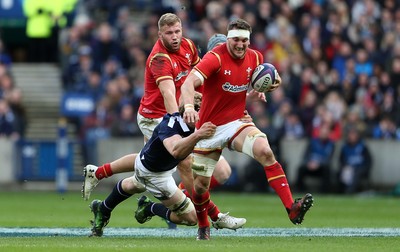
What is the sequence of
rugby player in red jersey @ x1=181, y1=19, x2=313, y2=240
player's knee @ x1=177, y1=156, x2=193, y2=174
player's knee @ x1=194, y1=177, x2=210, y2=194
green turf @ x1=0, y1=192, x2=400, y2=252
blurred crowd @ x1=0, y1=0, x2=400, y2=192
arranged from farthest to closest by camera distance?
blurred crowd @ x1=0, y1=0, x2=400, y2=192
player's knee @ x1=177, y1=156, x2=193, y2=174
player's knee @ x1=194, y1=177, x2=210, y2=194
rugby player in red jersey @ x1=181, y1=19, x2=313, y2=240
green turf @ x1=0, y1=192, x2=400, y2=252

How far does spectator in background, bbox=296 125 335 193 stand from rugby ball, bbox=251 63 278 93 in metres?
11.0

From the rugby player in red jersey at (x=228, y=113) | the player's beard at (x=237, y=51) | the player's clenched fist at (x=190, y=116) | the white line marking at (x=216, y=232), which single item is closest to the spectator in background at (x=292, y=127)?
the white line marking at (x=216, y=232)

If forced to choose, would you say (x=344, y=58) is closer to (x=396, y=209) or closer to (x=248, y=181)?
(x=248, y=181)

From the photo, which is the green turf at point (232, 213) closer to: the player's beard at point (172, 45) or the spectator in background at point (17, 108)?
the player's beard at point (172, 45)

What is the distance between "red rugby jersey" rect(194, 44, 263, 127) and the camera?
14.0 meters

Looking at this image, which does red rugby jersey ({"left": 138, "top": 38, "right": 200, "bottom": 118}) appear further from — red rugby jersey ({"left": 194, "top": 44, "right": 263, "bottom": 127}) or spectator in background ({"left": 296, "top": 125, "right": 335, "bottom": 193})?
spectator in background ({"left": 296, "top": 125, "right": 335, "bottom": 193})

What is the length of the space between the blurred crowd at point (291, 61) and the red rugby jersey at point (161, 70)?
901cm

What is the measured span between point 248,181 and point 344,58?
362 centimetres

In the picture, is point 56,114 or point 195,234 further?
point 56,114

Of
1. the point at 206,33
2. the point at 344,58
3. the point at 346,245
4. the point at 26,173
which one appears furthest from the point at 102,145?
the point at 346,245

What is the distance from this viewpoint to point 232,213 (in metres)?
19.0

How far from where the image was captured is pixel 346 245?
42.3ft

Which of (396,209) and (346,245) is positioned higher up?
(346,245)

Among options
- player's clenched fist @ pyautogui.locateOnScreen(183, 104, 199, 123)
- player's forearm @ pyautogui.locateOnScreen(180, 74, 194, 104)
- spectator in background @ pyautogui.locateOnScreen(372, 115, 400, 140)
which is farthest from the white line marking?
spectator in background @ pyautogui.locateOnScreen(372, 115, 400, 140)
